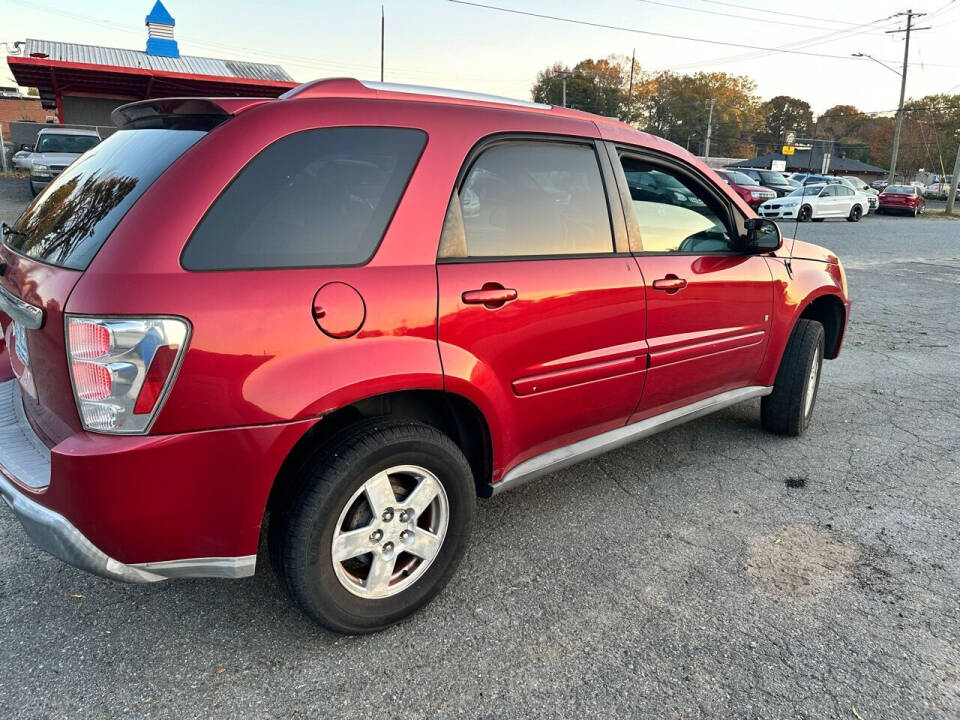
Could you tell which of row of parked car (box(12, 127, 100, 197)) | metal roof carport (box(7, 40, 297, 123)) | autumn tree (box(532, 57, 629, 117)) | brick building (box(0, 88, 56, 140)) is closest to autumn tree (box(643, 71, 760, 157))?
autumn tree (box(532, 57, 629, 117))

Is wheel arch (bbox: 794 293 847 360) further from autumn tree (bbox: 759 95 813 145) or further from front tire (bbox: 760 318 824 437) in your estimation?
autumn tree (bbox: 759 95 813 145)

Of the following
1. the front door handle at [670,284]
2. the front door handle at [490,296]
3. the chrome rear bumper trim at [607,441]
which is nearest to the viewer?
the front door handle at [490,296]

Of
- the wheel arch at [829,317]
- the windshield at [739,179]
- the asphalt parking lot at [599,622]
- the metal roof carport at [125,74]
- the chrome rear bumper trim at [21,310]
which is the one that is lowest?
the asphalt parking lot at [599,622]

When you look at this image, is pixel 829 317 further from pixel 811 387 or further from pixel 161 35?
pixel 161 35

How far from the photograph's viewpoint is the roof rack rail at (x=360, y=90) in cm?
227

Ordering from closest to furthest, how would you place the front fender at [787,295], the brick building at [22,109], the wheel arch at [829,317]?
the front fender at [787,295] < the wheel arch at [829,317] < the brick building at [22,109]

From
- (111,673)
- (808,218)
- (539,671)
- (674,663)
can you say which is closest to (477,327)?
(539,671)

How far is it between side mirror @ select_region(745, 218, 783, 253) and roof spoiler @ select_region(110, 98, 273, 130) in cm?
253

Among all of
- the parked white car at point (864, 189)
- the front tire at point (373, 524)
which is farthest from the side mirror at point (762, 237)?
the parked white car at point (864, 189)

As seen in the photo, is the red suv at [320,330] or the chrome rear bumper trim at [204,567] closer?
the red suv at [320,330]

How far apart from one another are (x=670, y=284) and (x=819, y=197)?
83.9 ft

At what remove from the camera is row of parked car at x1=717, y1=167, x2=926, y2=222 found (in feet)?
78.5

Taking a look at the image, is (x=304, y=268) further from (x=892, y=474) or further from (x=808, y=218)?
(x=808, y=218)

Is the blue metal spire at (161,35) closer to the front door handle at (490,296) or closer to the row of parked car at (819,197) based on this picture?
the row of parked car at (819,197)
